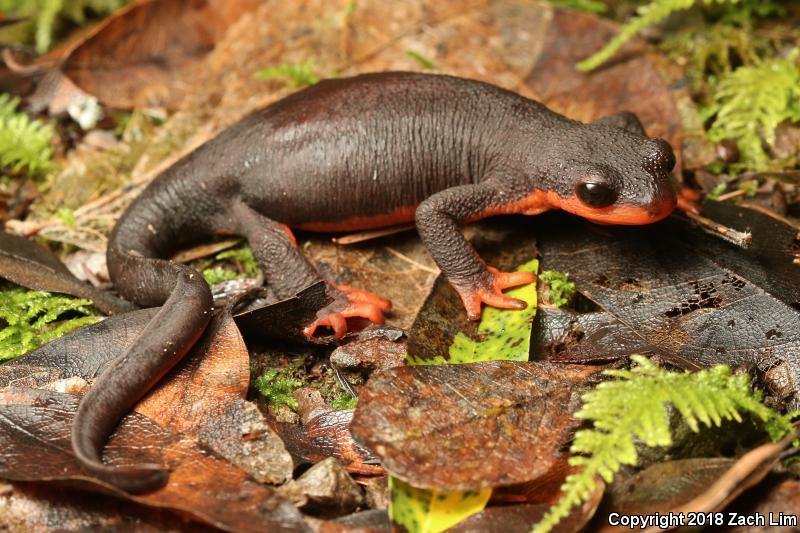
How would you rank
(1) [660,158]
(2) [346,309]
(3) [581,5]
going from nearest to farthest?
1. (1) [660,158]
2. (2) [346,309]
3. (3) [581,5]

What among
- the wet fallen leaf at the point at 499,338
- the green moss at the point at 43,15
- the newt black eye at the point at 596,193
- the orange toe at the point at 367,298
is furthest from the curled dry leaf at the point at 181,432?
the green moss at the point at 43,15

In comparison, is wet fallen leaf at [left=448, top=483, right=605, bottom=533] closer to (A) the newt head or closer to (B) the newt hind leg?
(B) the newt hind leg

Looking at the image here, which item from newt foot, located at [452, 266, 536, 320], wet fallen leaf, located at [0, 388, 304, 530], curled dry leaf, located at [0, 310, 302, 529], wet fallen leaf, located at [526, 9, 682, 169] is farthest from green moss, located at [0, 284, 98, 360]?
wet fallen leaf, located at [526, 9, 682, 169]

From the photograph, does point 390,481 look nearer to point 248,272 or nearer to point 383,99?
point 248,272

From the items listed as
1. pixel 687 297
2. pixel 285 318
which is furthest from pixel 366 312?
pixel 687 297

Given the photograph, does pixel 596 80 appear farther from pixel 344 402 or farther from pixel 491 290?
pixel 344 402

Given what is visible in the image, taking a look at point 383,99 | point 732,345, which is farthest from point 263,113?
point 732,345

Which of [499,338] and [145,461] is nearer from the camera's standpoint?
[145,461]
